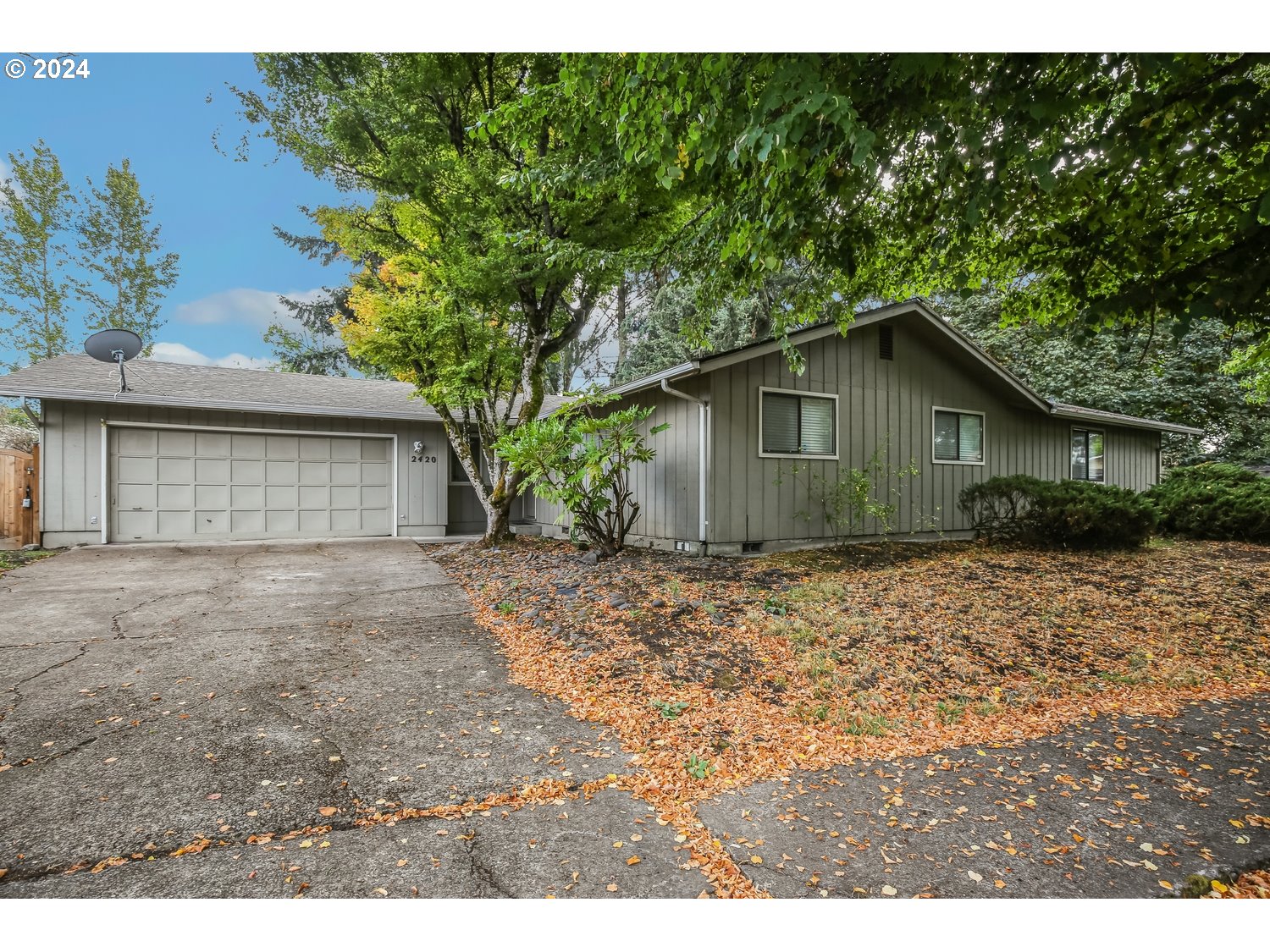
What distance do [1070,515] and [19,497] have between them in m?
15.8

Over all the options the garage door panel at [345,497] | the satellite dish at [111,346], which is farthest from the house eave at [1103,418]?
the satellite dish at [111,346]

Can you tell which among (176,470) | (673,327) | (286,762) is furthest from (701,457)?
(673,327)

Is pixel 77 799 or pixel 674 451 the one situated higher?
pixel 674 451

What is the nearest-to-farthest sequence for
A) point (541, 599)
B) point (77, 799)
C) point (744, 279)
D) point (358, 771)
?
point (77, 799) → point (358, 771) → point (744, 279) → point (541, 599)

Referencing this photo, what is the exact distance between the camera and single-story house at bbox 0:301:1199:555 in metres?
8.11

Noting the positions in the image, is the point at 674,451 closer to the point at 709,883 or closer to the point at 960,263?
the point at 960,263

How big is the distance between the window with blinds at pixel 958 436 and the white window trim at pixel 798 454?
2371mm

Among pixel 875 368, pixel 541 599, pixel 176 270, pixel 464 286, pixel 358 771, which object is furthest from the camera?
pixel 176 270

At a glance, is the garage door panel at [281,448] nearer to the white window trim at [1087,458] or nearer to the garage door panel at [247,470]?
the garage door panel at [247,470]

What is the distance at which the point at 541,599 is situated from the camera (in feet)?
18.9

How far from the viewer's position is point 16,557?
801cm

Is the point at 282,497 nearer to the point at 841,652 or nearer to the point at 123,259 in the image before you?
the point at 841,652

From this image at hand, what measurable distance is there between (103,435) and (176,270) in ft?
37.9
